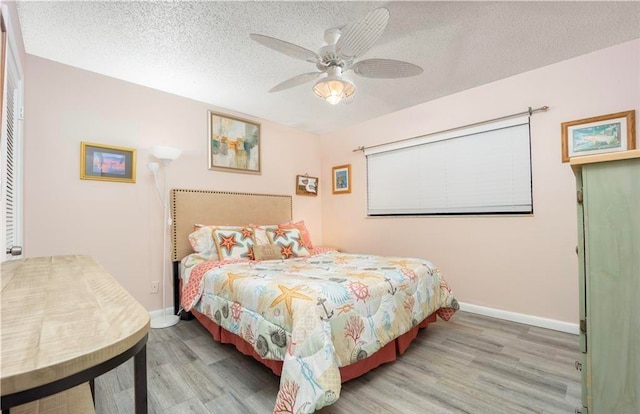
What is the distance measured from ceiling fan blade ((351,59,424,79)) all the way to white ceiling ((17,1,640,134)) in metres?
0.33

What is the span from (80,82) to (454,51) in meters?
3.38

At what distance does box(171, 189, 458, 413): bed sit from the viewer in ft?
4.69

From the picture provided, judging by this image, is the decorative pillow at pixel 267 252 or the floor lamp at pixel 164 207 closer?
the floor lamp at pixel 164 207

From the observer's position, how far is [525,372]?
6.20 feet

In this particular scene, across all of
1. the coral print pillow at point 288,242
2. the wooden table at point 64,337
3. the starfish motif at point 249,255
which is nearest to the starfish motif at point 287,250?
the coral print pillow at point 288,242

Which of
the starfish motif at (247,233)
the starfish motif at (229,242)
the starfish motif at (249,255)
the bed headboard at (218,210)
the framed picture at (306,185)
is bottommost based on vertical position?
the starfish motif at (249,255)

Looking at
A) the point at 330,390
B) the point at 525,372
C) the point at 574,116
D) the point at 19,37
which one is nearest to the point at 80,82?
the point at 19,37

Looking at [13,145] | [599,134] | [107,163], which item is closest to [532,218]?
[599,134]

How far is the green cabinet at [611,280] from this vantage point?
3.15 ft

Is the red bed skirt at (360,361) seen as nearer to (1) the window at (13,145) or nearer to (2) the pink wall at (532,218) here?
(2) the pink wall at (532,218)

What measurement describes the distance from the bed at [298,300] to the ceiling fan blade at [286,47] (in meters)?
1.48

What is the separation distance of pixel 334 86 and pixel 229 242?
1.84 meters

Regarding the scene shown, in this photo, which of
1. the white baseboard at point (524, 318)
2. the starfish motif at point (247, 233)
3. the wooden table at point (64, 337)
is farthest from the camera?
the starfish motif at point (247, 233)

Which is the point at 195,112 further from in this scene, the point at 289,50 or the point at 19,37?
the point at 289,50
